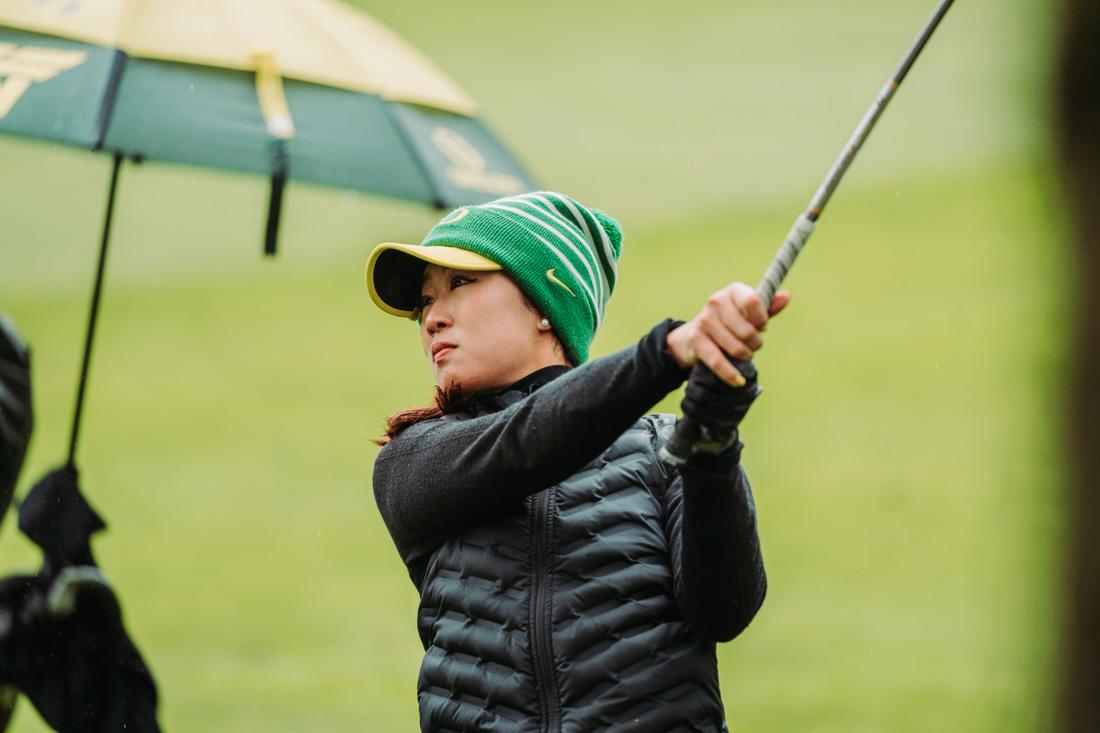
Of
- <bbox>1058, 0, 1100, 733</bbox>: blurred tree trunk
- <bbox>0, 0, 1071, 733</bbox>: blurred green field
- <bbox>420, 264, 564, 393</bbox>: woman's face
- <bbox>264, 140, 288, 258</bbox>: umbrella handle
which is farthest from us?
<bbox>0, 0, 1071, 733</bbox>: blurred green field

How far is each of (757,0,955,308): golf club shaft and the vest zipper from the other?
483mm

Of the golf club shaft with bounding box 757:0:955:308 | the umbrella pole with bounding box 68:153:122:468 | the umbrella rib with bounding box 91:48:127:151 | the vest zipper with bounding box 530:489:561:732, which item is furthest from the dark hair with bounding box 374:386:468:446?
the umbrella pole with bounding box 68:153:122:468

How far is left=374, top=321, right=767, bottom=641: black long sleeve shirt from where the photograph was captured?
6.23 feet

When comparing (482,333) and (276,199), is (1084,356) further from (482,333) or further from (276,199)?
(276,199)

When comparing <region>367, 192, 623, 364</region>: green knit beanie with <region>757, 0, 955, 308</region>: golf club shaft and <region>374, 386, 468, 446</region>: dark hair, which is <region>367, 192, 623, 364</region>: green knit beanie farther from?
<region>757, 0, 955, 308</region>: golf club shaft

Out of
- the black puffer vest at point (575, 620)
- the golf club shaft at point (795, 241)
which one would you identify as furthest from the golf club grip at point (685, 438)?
the black puffer vest at point (575, 620)

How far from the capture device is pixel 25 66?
10.8ft

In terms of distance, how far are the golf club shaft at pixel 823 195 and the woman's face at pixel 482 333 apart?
0.51 m

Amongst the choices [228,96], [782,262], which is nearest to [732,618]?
[782,262]

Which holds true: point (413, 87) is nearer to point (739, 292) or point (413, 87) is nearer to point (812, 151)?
point (739, 292)

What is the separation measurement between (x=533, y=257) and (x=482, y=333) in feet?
0.43

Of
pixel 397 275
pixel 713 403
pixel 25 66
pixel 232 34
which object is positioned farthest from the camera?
pixel 232 34

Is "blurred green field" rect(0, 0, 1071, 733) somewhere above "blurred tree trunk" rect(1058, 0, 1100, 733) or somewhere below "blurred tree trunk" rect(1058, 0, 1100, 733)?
below

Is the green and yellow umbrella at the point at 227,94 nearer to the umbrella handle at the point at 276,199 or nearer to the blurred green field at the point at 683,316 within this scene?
the umbrella handle at the point at 276,199
